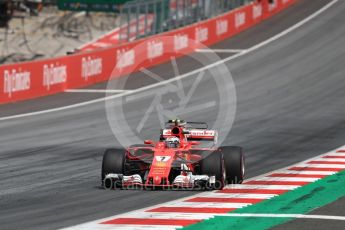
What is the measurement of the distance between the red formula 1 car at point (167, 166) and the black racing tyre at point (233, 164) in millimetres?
227

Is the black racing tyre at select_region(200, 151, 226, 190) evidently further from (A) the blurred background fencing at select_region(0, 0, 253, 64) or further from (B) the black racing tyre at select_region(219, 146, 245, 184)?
(A) the blurred background fencing at select_region(0, 0, 253, 64)

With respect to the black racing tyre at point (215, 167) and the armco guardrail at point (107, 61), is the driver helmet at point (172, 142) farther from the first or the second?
the armco guardrail at point (107, 61)

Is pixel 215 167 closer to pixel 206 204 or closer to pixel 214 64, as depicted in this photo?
pixel 206 204

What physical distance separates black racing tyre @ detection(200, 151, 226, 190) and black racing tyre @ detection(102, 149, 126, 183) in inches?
52.9

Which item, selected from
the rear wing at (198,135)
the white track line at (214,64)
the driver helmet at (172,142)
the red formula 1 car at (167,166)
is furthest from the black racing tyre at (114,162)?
the white track line at (214,64)

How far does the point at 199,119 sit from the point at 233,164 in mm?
12165

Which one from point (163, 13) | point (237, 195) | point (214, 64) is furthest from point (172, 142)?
point (163, 13)

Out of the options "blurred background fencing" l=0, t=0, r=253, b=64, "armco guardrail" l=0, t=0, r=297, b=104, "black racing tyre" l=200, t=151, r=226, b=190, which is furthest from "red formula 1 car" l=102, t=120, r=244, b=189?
"blurred background fencing" l=0, t=0, r=253, b=64

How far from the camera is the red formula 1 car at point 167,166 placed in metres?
16.4

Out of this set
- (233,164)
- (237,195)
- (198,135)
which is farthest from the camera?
(198,135)

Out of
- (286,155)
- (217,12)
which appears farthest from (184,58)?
(286,155)

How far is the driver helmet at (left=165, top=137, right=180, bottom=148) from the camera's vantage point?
16984 millimetres

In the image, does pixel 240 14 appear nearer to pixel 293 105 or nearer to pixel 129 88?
pixel 129 88

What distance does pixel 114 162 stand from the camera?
17.0 metres
